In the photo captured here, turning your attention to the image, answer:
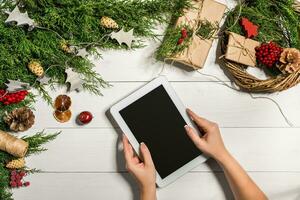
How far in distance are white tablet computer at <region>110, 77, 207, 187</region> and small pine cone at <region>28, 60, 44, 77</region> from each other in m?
0.23

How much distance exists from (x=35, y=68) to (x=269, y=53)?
0.65 meters

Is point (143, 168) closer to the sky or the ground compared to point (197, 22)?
closer to the ground

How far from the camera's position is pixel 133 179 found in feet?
4.54

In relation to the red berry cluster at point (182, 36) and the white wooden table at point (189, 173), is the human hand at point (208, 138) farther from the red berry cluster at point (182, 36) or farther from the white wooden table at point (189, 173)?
the red berry cluster at point (182, 36)

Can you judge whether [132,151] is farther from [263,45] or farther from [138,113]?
[263,45]

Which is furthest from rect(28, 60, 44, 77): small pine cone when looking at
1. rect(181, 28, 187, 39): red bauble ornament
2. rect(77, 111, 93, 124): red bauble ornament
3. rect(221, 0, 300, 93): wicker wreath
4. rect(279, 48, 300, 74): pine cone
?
rect(279, 48, 300, 74): pine cone

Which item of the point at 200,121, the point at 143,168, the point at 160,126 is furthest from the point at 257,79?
the point at 143,168

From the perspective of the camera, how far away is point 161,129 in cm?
133

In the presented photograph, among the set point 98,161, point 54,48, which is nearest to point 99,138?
point 98,161

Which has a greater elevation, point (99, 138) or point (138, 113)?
point (138, 113)

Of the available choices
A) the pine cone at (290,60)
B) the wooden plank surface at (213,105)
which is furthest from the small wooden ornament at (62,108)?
the pine cone at (290,60)

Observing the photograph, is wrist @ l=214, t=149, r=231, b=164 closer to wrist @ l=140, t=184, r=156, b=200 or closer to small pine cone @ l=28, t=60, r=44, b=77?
wrist @ l=140, t=184, r=156, b=200

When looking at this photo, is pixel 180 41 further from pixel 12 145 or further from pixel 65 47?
pixel 12 145

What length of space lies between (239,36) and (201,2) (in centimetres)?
14
